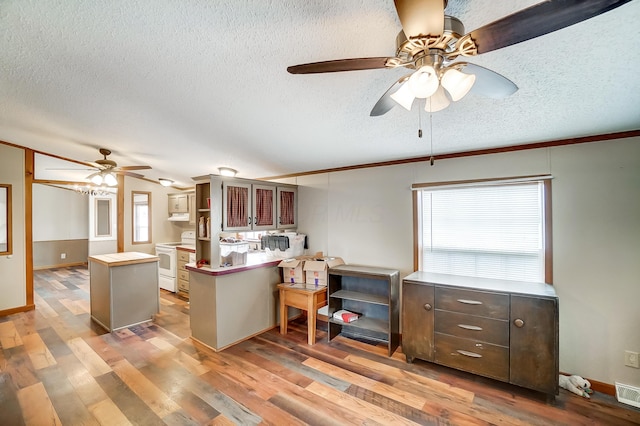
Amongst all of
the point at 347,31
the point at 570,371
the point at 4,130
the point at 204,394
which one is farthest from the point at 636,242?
→ the point at 4,130

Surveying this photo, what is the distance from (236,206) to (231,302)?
1.17 metres

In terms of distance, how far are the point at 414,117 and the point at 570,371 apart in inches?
105

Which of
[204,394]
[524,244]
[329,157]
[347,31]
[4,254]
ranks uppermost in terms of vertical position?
[347,31]

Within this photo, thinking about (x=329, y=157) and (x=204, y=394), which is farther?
(x=329, y=157)

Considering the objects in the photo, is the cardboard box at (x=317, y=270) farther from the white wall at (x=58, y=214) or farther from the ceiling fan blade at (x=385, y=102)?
the white wall at (x=58, y=214)

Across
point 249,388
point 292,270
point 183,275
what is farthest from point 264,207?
point 183,275

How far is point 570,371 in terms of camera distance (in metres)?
2.49

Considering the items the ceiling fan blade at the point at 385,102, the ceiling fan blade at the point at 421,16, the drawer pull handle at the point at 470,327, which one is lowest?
the drawer pull handle at the point at 470,327

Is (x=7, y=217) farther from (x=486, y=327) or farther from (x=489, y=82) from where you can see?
(x=486, y=327)

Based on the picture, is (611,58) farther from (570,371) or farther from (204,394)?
(204,394)

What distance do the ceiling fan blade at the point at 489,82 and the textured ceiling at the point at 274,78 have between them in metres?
0.32

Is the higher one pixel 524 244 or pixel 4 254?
pixel 524 244

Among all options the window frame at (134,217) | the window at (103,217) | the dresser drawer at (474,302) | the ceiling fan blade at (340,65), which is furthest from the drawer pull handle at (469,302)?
the window at (103,217)

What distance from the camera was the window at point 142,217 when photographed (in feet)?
19.8
